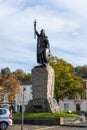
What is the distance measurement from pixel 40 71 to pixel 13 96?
60465 mm

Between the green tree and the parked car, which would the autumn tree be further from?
the parked car

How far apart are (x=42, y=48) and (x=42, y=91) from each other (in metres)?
4.36

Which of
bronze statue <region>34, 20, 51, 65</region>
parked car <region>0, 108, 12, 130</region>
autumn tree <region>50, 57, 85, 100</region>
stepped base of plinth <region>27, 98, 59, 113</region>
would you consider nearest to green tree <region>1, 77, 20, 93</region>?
autumn tree <region>50, 57, 85, 100</region>

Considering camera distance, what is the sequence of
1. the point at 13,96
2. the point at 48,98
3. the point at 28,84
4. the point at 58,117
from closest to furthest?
the point at 58,117
the point at 48,98
the point at 13,96
the point at 28,84

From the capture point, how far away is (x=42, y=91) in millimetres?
37875

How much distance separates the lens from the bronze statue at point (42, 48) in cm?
3891

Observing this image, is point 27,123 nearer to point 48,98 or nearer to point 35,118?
point 35,118

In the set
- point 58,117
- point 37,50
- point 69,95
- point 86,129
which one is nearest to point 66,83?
point 69,95

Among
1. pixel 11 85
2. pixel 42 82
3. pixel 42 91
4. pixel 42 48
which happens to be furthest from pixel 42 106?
pixel 11 85

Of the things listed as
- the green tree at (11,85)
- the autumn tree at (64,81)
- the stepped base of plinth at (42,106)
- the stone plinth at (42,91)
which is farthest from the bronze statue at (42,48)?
the green tree at (11,85)

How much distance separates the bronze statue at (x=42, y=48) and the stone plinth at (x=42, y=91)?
1.08m

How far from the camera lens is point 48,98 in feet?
124

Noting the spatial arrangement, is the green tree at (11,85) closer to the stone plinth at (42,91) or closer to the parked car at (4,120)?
the stone plinth at (42,91)

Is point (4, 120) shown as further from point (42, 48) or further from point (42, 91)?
point (42, 48)
